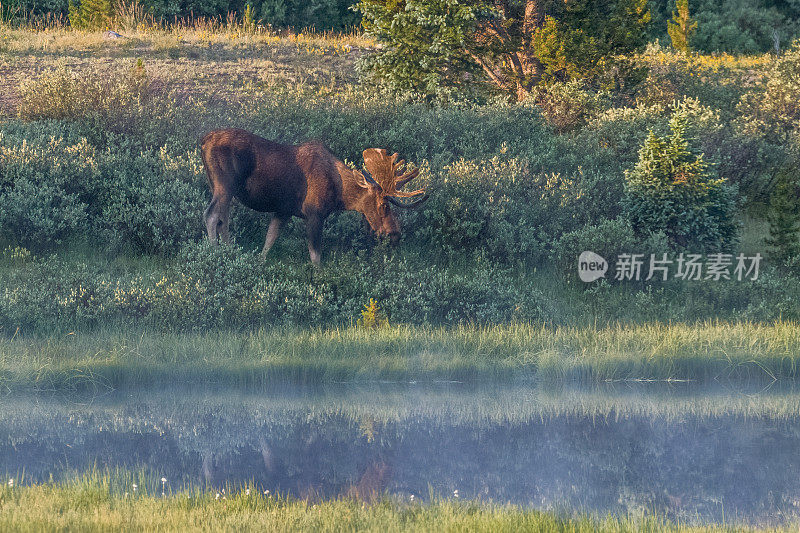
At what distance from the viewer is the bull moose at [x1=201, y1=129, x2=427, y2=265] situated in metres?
15.6

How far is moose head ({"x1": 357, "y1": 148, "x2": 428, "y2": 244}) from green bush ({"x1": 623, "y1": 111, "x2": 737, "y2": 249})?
5.55 meters

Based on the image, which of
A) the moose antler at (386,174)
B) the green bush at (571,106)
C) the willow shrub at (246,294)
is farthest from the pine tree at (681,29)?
the moose antler at (386,174)

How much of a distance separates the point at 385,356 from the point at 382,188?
3.57 metres

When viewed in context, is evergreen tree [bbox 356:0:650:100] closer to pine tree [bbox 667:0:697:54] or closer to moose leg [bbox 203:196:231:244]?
moose leg [bbox 203:196:231:244]

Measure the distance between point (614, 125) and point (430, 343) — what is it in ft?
35.3

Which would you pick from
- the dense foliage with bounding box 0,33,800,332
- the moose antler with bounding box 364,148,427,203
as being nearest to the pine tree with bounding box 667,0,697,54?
the dense foliage with bounding box 0,33,800,332

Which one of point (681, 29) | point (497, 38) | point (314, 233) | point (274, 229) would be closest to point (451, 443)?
point (314, 233)

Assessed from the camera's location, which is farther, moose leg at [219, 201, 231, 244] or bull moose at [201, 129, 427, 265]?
moose leg at [219, 201, 231, 244]

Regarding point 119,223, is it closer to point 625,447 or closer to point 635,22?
point 625,447

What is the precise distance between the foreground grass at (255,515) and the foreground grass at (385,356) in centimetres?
469

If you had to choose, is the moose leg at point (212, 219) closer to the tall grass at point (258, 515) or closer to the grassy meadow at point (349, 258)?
the grassy meadow at point (349, 258)

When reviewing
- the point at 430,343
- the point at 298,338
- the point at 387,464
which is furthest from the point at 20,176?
the point at 387,464

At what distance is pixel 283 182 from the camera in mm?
15688
